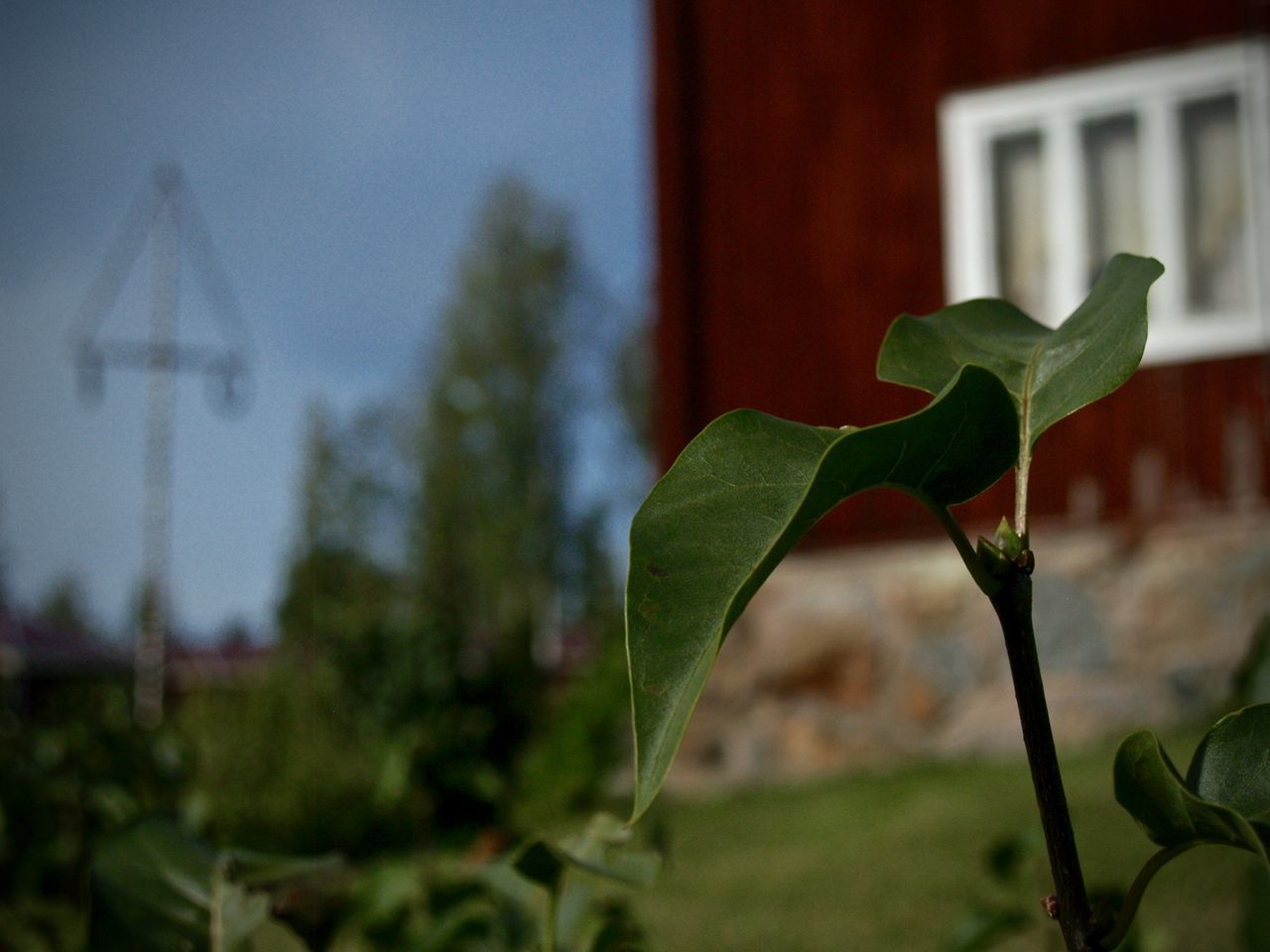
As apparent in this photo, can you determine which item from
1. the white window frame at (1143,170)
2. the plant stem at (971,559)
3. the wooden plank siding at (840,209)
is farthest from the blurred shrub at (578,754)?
the plant stem at (971,559)

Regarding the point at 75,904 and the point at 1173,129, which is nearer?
the point at 75,904

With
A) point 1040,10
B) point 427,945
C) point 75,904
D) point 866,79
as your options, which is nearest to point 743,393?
point 866,79

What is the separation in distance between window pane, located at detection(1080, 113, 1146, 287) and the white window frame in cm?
6

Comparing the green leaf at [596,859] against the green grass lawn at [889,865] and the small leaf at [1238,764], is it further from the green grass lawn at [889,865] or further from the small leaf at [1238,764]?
the green grass lawn at [889,865]

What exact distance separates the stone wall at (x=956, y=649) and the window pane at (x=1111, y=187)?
1.44 metres

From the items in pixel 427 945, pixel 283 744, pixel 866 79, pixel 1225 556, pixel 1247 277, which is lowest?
pixel 283 744

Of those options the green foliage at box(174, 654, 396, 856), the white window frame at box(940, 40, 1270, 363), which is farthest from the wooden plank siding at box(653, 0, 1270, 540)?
the green foliage at box(174, 654, 396, 856)

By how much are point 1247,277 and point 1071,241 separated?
80 cm

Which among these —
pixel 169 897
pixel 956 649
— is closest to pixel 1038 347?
pixel 169 897

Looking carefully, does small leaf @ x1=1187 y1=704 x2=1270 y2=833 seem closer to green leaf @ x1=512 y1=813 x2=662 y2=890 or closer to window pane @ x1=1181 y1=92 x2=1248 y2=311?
green leaf @ x1=512 y1=813 x2=662 y2=890

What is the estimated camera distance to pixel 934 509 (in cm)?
38

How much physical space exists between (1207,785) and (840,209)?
20.8 feet

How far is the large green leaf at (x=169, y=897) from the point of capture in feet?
1.87

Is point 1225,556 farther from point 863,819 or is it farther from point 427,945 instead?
point 427,945
